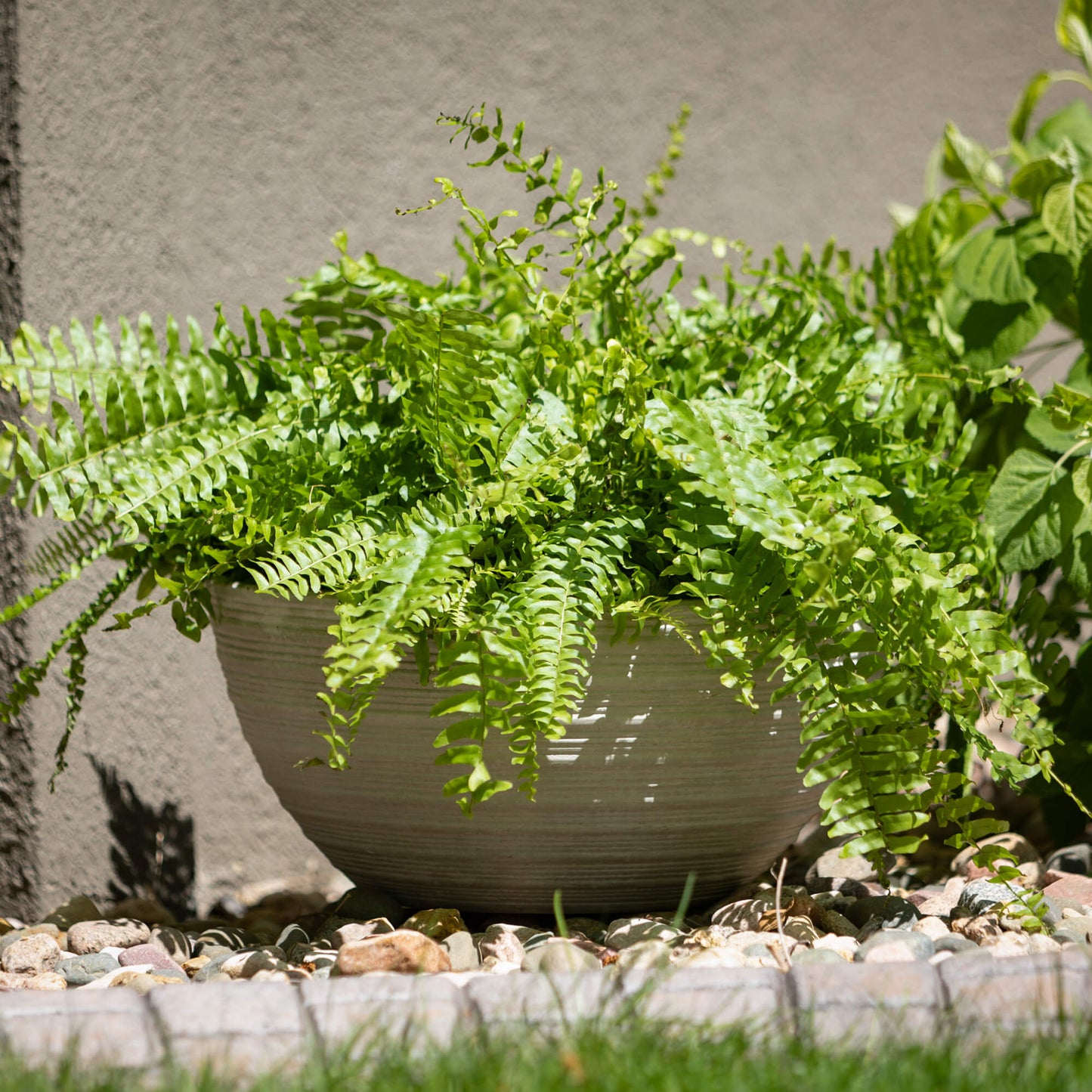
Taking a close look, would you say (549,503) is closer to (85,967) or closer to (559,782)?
(559,782)

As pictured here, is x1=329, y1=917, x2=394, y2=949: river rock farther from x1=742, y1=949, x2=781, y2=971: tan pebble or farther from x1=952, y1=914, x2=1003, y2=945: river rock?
x1=952, y1=914, x2=1003, y2=945: river rock

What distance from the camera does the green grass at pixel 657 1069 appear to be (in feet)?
2.77

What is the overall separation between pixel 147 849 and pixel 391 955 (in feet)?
3.13

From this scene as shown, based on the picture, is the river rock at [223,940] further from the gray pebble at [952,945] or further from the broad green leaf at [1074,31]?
the broad green leaf at [1074,31]

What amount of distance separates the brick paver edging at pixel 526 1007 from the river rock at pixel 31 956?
483 millimetres

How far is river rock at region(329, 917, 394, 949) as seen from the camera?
144 centimetres

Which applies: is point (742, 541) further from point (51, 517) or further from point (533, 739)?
point (51, 517)

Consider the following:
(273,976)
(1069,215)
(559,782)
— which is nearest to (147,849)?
(273,976)

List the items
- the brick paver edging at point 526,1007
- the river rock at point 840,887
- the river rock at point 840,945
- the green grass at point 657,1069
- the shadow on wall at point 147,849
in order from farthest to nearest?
the shadow on wall at point 147,849, the river rock at point 840,887, the river rock at point 840,945, the brick paver edging at point 526,1007, the green grass at point 657,1069

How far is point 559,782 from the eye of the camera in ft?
4.65

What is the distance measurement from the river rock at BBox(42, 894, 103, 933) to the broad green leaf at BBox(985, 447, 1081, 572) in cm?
148

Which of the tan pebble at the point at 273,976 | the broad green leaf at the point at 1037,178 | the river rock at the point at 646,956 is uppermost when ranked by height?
the broad green leaf at the point at 1037,178

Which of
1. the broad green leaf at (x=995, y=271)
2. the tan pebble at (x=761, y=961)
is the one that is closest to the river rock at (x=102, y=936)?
the tan pebble at (x=761, y=961)

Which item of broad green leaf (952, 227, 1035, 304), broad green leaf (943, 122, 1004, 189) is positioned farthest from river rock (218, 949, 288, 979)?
broad green leaf (943, 122, 1004, 189)
